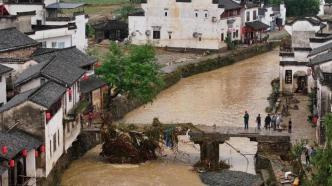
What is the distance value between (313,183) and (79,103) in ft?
57.5

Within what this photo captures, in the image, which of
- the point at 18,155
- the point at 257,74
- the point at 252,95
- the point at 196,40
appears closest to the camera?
the point at 18,155

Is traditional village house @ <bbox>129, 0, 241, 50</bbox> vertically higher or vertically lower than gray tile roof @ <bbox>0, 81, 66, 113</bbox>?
higher

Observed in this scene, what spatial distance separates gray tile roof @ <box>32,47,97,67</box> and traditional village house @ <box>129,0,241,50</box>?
28640mm

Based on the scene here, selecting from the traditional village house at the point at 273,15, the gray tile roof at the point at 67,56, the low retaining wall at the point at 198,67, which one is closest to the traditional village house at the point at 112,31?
the low retaining wall at the point at 198,67

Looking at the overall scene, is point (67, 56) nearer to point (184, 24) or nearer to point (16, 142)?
point (16, 142)

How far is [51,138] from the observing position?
33281mm

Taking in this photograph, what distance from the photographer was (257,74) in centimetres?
6525

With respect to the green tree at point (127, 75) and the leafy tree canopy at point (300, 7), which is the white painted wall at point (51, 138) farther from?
the leafy tree canopy at point (300, 7)

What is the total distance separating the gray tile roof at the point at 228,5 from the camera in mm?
72938

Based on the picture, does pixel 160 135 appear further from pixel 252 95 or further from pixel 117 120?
pixel 252 95

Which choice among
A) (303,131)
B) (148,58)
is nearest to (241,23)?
(148,58)

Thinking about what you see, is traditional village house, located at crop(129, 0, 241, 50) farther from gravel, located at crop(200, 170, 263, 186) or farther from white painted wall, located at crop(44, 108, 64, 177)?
white painted wall, located at crop(44, 108, 64, 177)

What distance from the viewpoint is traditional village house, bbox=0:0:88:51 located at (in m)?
52.2

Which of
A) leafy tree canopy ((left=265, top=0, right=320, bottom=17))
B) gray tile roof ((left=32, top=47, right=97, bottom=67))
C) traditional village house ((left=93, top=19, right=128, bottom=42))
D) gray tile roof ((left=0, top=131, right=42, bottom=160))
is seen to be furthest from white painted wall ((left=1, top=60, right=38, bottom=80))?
leafy tree canopy ((left=265, top=0, right=320, bottom=17))
